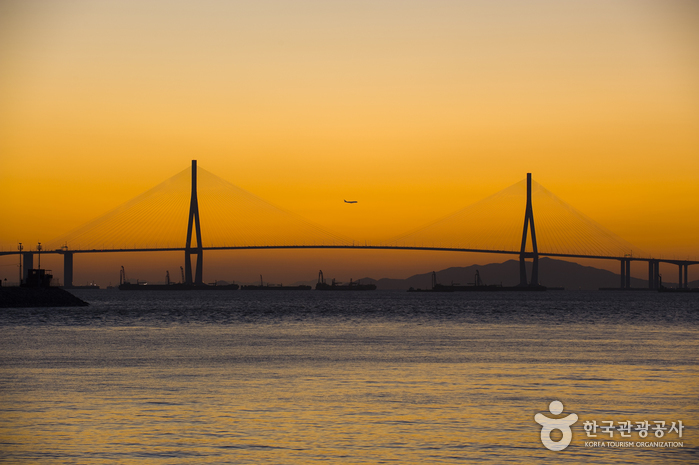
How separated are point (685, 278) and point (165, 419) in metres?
170

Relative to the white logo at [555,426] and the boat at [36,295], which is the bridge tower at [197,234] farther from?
the white logo at [555,426]

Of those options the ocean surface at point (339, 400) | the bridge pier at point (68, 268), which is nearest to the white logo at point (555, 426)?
the ocean surface at point (339, 400)

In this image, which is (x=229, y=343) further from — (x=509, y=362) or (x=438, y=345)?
(x=509, y=362)

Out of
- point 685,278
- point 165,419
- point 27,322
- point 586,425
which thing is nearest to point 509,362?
point 586,425

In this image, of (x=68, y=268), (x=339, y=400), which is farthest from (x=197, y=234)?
(x=339, y=400)

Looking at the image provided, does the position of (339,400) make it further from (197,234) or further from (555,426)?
(197,234)

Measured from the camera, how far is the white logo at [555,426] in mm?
15023

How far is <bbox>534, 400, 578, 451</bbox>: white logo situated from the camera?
49.3 feet

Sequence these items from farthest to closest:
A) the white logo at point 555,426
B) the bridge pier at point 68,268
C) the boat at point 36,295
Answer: the bridge pier at point 68,268 → the boat at point 36,295 → the white logo at point 555,426

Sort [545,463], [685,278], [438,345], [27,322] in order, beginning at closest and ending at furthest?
1. [545,463]
2. [438,345]
3. [27,322]
4. [685,278]

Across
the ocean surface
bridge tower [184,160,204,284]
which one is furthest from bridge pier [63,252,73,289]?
the ocean surface

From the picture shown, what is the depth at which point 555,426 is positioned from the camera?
1636 centimetres

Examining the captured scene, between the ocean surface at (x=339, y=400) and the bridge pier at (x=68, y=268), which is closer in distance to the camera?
the ocean surface at (x=339, y=400)

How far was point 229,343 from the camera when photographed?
126 feet
